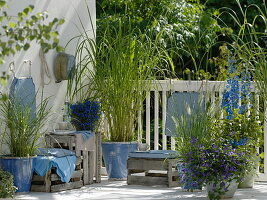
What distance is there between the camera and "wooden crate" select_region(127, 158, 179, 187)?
6309 mm

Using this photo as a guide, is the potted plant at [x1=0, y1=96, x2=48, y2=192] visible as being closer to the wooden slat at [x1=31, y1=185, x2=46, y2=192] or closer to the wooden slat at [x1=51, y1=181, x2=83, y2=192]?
the wooden slat at [x1=31, y1=185, x2=46, y2=192]

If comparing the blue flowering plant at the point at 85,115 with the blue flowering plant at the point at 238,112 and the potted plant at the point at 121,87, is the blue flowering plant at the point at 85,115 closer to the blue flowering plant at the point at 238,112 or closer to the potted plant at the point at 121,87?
the potted plant at the point at 121,87

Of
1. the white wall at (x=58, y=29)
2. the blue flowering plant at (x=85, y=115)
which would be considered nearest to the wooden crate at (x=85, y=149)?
the blue flowering plant at (x=85, y=115)

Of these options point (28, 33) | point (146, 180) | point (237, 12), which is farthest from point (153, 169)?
point (237, 12)

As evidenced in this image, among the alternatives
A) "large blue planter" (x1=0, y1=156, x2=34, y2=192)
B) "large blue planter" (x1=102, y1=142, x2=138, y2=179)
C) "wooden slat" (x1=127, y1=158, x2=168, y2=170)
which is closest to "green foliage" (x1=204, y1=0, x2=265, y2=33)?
"large blue planter" (x1=102, y1=142, x2=138, y2=179)

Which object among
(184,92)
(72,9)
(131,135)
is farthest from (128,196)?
(72,9)

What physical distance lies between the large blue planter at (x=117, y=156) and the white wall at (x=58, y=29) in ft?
1.99

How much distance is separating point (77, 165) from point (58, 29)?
1.44m

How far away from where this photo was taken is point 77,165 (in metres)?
6.36

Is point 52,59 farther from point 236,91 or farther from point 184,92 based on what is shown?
point 236,91

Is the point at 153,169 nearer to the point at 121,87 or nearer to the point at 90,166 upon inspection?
the point at 90,166

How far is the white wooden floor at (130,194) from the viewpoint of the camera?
571 cm

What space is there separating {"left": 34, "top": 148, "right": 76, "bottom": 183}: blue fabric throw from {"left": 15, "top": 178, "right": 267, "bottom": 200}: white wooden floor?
0.18m

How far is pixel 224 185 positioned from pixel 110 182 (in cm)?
168
